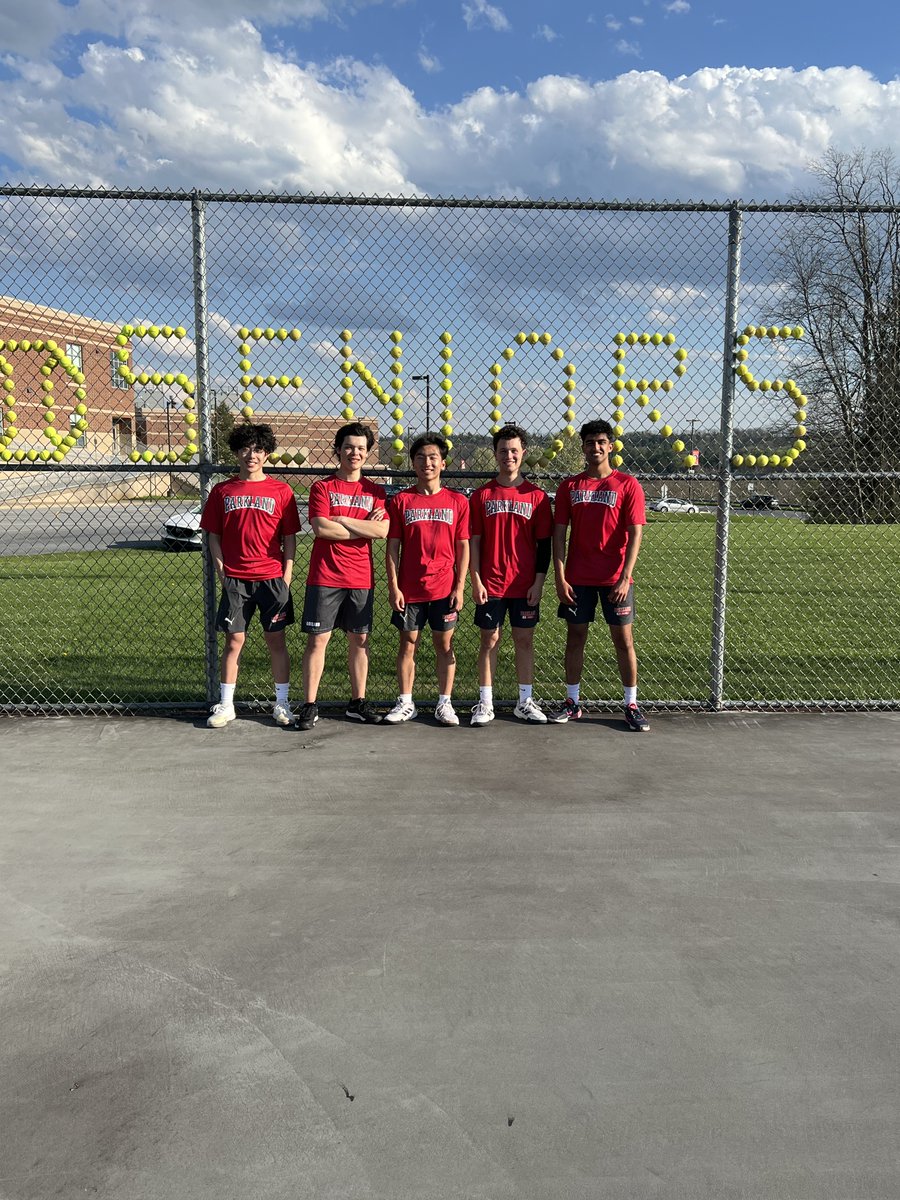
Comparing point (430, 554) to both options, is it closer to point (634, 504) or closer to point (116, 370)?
point (634, 504)

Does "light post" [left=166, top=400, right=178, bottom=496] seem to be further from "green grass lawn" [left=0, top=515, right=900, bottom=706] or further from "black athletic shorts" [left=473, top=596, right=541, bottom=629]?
"black athletic shorts" [left=473, top=596, right=541, bottom=629]

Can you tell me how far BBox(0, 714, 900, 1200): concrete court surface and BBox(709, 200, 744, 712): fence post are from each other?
1.20 metres

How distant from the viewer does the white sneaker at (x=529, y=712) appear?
6.09m

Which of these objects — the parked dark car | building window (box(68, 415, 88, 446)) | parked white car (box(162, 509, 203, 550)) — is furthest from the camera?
parked white car (box(162, 509, 203, 550))

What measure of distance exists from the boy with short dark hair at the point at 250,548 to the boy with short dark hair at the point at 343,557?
0.56ft

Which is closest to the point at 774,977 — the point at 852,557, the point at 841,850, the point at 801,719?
the point at 841,850

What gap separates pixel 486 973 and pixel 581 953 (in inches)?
14.4

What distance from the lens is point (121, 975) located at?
120 inches

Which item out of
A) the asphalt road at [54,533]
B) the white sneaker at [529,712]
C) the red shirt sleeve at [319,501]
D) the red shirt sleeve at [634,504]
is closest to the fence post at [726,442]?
the red shirt sleeve at [634,504]

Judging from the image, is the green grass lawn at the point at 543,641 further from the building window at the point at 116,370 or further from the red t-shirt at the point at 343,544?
the building window at the point at 116,370

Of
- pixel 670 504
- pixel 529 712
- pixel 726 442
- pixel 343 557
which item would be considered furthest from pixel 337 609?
pixel 670 504

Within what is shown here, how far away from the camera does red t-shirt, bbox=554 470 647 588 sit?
5895 mm

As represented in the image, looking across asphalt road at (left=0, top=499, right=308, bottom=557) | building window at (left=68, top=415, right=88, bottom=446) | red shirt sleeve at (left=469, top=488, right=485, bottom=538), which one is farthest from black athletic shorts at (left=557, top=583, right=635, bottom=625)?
asphalt road at (left=0, top=499, right=308, bottom=557)

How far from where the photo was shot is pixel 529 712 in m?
6.11
